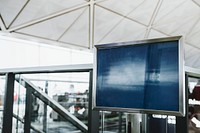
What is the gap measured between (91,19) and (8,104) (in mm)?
8312

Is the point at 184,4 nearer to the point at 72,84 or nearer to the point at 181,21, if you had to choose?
the point at 181,21

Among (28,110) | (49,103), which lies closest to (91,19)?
(28,110)

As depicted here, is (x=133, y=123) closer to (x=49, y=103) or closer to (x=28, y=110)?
(x=49, y=103)

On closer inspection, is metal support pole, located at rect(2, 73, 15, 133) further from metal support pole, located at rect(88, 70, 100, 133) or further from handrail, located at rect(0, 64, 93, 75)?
metal support pole, located at rect(88, 70, 100, 133)

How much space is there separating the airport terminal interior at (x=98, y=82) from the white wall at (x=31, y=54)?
2519 mm

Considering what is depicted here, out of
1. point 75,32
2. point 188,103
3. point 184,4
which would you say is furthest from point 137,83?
point 184,4

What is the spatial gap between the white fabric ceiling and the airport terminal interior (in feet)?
0.15

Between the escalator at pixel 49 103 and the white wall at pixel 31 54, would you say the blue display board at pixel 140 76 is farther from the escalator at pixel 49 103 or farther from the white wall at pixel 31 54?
the white wall at pixel 31 54

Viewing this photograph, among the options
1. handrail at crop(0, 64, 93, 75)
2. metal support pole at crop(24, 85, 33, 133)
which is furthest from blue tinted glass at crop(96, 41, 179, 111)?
metal support pole at crop(24, 85, 33, 133)

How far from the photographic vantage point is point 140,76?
2.65 m

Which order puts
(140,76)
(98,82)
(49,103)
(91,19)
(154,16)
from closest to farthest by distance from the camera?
(140,76) → (98,82) → (49,103) → (91,19) → (154,16)

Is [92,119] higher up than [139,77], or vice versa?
[139,77]

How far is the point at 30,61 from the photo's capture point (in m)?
16.2

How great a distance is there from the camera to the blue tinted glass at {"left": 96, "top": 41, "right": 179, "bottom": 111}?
250 cm
